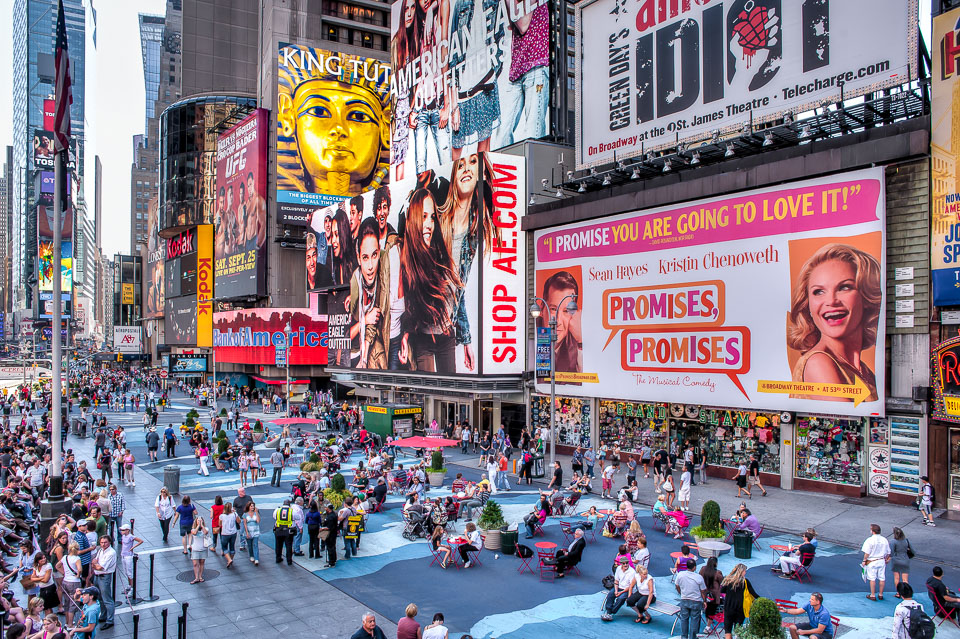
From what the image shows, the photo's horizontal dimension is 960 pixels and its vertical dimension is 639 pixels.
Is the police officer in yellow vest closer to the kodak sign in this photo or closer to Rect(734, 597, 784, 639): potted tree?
Rect(734, 597, 784, 639): potted tree

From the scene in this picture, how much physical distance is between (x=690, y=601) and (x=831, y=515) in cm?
1217

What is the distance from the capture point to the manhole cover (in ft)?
51.7

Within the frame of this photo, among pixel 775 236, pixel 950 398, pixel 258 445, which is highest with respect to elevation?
pixel 775 236

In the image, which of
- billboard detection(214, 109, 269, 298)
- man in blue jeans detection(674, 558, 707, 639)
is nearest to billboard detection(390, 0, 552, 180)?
billboard detection(214, 109, 269, 298)

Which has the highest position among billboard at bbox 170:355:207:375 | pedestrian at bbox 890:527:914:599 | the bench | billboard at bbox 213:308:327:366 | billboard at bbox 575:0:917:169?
billboard at bbox 575:0:917:169

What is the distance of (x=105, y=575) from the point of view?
524 inches

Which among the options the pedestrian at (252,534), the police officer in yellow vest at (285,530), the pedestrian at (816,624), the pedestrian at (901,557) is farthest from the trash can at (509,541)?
the pedestrian at (901,557)

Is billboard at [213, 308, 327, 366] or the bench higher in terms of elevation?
billboard at [213, 308, 327, 366]

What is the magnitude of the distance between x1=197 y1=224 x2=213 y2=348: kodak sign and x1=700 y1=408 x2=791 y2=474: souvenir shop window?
82083 mm

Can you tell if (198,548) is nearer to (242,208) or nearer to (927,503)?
(927,503)

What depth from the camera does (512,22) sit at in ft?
138

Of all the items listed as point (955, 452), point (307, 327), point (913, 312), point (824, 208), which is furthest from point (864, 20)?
point (307, 327)

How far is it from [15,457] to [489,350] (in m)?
22.2

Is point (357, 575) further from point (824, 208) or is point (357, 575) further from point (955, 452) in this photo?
point (824, 208)
